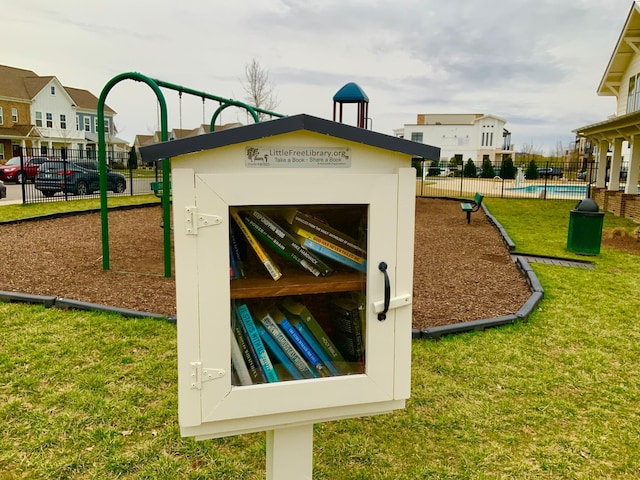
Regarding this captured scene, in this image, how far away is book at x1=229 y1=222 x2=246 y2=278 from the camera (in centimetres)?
195

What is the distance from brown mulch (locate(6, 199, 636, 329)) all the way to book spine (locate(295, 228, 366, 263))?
3.29m

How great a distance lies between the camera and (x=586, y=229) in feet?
31.4

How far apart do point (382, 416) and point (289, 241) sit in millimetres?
1912

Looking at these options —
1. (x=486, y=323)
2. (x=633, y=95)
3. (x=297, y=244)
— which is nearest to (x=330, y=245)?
(x=297, y=244)

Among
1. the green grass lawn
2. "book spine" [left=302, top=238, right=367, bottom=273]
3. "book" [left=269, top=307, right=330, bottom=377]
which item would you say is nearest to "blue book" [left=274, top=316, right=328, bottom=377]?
"book" [left=269, top=307, right=330, bottom=377]

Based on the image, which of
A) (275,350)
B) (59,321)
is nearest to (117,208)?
(59,321)

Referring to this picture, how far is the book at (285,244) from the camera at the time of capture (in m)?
2.04

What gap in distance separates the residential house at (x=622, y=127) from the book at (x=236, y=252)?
1418cm

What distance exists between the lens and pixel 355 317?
7.30 feet

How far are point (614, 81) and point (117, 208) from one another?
21987 mm

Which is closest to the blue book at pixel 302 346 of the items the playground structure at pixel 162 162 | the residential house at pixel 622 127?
the playground structure at pixel 162 162

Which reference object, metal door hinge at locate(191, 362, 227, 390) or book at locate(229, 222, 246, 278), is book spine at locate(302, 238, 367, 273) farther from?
metal door hinge at locate(191, 362, 227, 390)

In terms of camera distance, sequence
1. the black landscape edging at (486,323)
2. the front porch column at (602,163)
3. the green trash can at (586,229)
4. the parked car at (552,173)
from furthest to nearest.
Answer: the parked car at (552,173)
the front porch column at (602,163)
the green trash can at (586,229)
the black landscape edging at (486,323)

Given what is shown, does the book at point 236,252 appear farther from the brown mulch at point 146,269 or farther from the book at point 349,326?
the brown mulch at point 146,269
